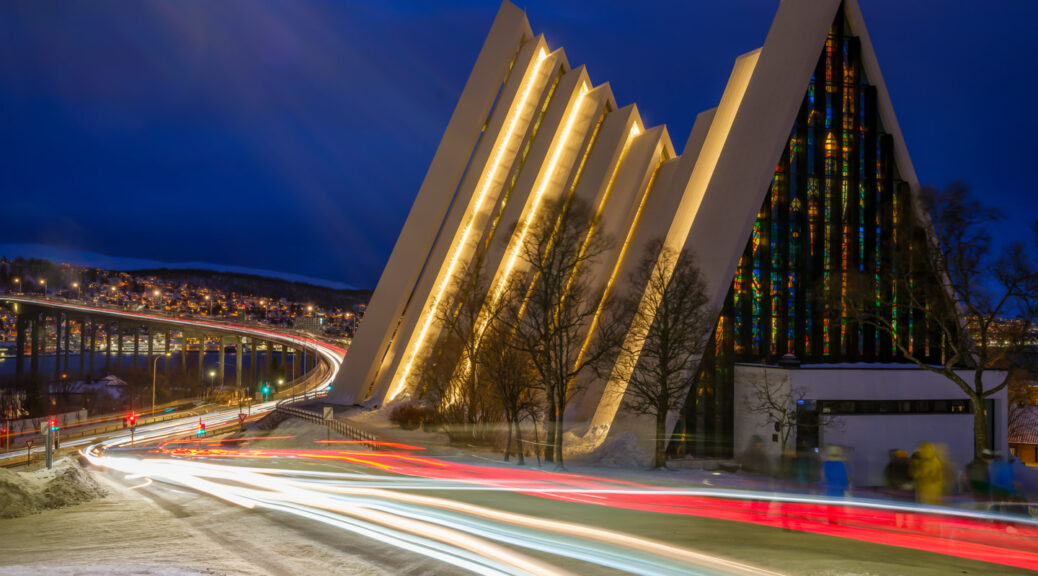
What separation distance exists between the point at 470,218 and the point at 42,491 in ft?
101

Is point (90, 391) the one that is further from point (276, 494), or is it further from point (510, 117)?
point (276, 494)

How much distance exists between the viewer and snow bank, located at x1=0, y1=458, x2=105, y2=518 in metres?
12.2

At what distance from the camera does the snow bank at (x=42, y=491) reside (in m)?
12.2

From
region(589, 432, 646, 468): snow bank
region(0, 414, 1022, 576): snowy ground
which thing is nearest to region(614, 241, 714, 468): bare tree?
region(589, 432, 646, 468): snow bank

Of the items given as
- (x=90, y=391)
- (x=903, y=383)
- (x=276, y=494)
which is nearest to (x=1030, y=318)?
(x=903, y=383)

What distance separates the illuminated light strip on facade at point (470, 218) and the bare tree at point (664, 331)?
51.3ft

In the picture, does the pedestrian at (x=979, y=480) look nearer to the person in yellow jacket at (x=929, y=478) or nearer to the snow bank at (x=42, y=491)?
the person in yellow jacket at (x=929, y=478)

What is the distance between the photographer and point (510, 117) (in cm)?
4331

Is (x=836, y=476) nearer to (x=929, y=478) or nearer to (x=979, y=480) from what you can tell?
(x=929, y=478)

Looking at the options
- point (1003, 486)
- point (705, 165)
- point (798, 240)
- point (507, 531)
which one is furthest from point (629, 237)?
point (507, 531)

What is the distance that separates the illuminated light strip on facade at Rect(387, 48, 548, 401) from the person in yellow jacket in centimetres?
3040

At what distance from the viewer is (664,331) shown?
24.2 metres

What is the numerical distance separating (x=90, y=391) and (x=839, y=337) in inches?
3264

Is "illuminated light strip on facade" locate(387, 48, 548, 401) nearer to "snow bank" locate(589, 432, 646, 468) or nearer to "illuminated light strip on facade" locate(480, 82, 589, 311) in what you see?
"illuminated light strip on facade" locate(480, 82, 589, 311)
